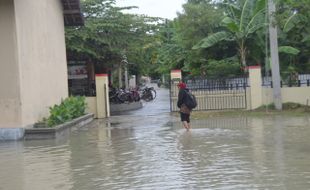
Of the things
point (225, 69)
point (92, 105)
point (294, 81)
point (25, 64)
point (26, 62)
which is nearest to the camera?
point (25, 64)

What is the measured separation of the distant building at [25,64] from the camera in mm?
14938

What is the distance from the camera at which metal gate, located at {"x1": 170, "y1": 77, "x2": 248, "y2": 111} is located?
24.8 m

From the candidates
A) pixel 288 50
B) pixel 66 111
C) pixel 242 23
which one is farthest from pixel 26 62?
pixel 288 50

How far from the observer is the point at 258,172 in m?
8.79

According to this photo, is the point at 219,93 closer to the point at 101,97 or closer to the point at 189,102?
the point at 101,97

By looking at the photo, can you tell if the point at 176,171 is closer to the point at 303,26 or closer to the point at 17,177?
the point at 17,177

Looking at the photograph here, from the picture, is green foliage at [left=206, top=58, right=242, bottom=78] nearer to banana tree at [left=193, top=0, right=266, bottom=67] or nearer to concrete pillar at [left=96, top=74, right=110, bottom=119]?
banana tree at [left=193, top=0, right=266, bottom=67]

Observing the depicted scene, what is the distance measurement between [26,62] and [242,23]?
15.6 metres

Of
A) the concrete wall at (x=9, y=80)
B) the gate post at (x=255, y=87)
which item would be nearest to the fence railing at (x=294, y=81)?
the gate post at (x=255, y=87)

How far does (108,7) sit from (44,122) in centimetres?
1450

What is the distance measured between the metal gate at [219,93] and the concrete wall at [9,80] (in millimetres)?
11143

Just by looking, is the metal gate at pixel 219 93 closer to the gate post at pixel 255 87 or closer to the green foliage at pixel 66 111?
the gate post at pixel 255 87

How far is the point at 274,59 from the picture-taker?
22797 mm

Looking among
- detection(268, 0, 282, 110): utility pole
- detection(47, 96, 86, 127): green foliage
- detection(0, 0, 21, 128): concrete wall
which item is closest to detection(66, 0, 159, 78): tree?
detection(47, 96, 86, 127): green foliage
